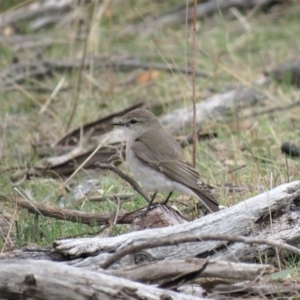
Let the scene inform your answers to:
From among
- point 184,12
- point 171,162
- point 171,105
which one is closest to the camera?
point 171,162

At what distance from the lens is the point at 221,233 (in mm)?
4379

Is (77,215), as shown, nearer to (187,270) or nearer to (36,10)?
(187,270)

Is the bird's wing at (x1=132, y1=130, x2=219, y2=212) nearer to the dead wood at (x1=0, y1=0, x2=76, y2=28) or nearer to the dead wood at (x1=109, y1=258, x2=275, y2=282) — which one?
the dead wood at (x1=109, y1=258, x2=275, y2=282)

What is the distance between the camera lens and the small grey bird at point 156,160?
591cm

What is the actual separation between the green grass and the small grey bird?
214 mm

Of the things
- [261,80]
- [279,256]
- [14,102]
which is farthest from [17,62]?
[279,256]

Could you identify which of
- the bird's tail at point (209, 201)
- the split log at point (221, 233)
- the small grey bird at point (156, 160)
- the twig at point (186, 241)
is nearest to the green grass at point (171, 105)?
the small grey bird at point (156, 160)

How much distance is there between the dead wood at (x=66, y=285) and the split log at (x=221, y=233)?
524mm

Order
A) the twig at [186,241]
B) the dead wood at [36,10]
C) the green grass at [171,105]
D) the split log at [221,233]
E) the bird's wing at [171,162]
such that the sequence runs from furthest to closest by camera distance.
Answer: the dead wood at [36,10] < the green grass at [171,105] < the bird's wing at [171,162] < the split log at [221,233] < the twig at [186,241]

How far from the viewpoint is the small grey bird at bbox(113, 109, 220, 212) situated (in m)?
5.91

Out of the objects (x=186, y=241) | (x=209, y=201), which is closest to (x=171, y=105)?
(x=209, y=201)

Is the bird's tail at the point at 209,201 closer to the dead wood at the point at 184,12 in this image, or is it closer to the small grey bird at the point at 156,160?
the small grey bird at the point at 156,160

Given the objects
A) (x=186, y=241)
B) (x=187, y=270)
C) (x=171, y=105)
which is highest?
(x=186, y=241)

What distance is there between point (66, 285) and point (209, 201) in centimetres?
195
